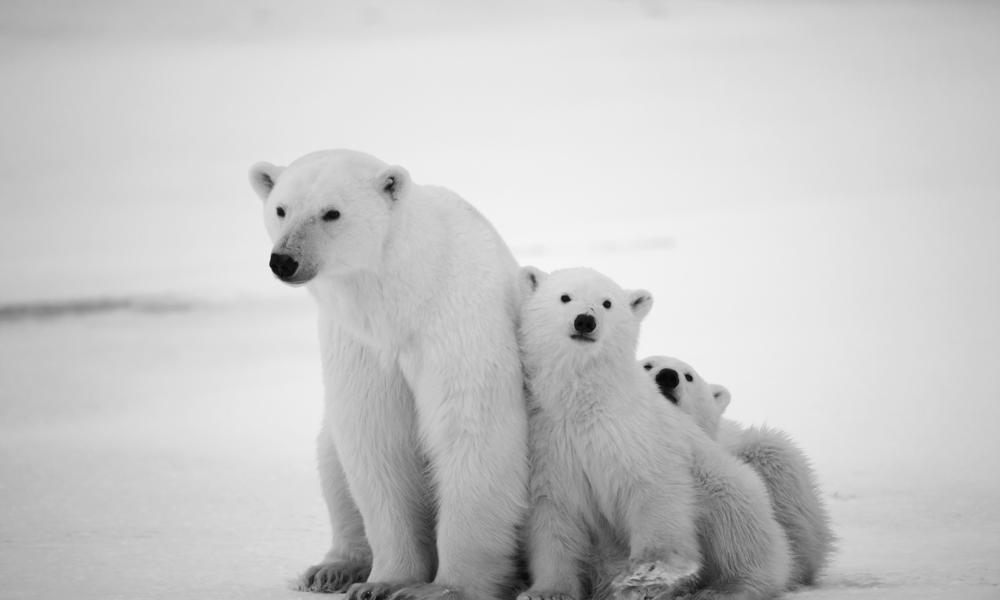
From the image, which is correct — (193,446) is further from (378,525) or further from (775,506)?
(775,506)

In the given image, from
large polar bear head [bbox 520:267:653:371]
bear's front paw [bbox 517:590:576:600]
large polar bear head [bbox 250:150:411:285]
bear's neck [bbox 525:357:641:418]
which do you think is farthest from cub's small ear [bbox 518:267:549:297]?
bear's front paw [bbox 517:590:576:600]

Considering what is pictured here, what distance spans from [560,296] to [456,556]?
3.55 feet

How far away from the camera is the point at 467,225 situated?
4977mm

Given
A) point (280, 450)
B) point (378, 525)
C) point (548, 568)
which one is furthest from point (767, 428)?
point (280, 450)

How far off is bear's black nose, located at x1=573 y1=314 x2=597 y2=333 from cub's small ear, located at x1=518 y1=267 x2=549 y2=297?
0.41 m

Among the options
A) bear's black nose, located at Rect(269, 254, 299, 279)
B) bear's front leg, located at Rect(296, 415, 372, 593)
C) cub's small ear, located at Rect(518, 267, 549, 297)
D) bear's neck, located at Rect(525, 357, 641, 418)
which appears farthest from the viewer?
bear's front leg, located at Rect(296, 415, 372, 593)

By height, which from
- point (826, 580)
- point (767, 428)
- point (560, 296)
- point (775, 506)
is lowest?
point (826, 580)

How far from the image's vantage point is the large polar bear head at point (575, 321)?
473 cm

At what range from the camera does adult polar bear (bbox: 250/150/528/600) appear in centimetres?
457

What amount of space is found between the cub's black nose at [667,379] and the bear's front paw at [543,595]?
3.87ft

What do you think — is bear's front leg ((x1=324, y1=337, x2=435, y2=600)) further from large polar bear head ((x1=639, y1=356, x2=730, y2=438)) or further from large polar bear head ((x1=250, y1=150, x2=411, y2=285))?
large polar bear head ((x1=639, y1=356, x2=730, y2=438))

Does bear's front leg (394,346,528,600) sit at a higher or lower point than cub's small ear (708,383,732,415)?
lower

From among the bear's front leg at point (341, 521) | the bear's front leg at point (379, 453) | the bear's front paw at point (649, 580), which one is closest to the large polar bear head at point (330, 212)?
the bear's front leg at point (379, 453)

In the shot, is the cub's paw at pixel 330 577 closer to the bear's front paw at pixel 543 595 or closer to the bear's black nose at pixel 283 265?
the bear's front paw at pixel 543 595
